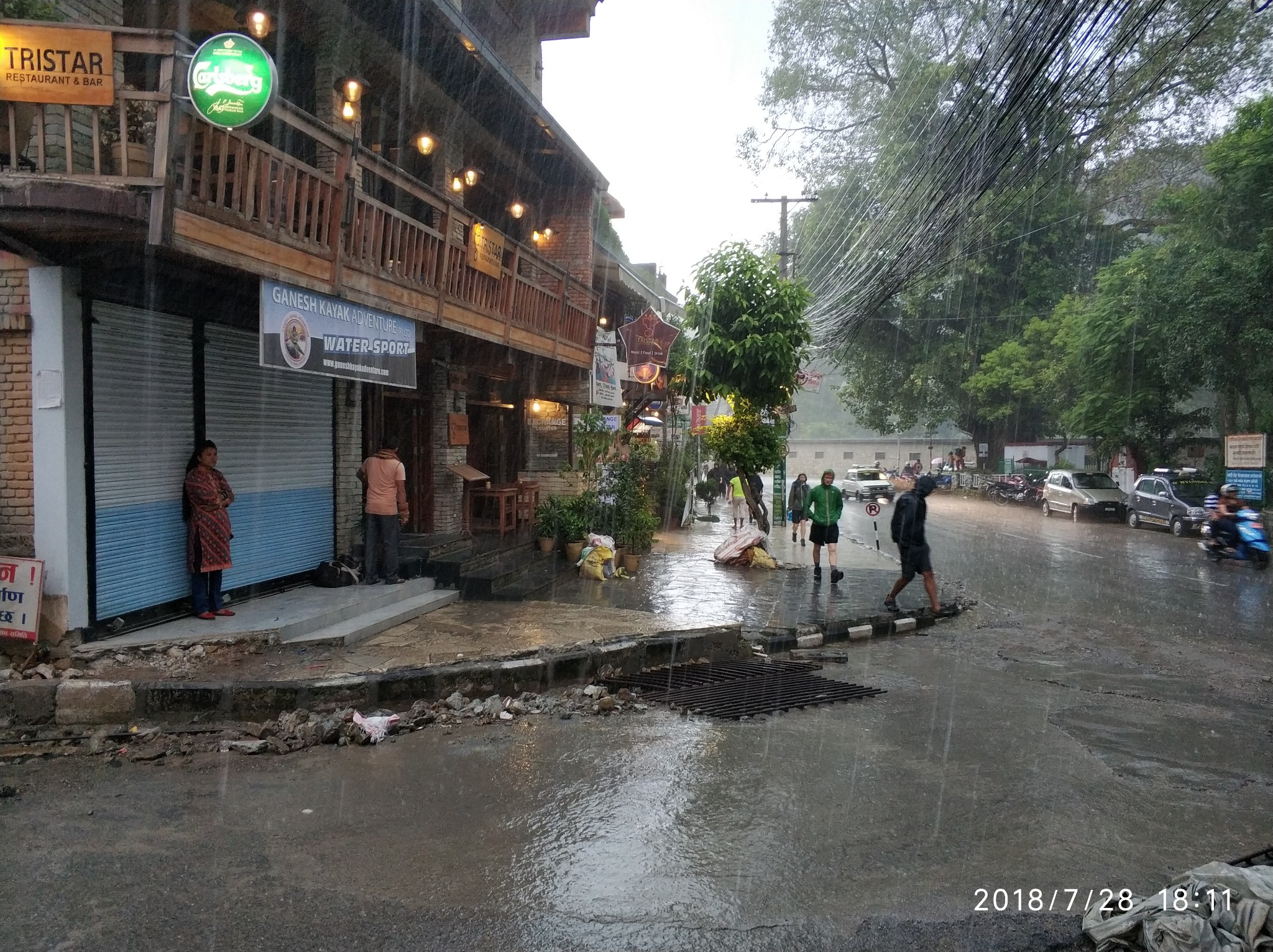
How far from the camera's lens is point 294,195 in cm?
752

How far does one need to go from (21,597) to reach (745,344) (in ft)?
39.7

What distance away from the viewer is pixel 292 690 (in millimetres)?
6633

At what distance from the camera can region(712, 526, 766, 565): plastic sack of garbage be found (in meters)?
15.3

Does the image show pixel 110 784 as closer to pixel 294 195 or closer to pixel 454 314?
pixel 294 195

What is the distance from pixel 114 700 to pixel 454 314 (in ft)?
18.0

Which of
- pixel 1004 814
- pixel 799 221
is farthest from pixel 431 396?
pixel 799 221

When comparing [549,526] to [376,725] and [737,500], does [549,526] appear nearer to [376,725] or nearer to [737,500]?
[376,725]

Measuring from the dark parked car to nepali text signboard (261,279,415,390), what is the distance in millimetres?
20616

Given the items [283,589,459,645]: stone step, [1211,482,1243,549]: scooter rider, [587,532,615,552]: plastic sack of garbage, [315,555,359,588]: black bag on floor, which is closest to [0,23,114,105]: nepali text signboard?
[283,589,459,645]: stone step

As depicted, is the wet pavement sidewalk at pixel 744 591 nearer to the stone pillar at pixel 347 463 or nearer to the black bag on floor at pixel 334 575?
the black bag on floor at pixel 334 575

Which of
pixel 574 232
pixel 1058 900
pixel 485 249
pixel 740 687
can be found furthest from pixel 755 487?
pixel 1058 900

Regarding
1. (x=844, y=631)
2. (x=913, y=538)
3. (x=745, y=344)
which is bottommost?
(x=844, y=631)

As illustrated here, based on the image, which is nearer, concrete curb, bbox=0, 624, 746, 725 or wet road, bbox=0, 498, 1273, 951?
wet road, bbox=0, 498, 1273, 951

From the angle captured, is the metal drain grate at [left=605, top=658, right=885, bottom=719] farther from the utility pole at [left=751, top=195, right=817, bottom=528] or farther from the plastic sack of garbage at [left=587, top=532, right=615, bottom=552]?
the utility pole at [left=751, top=195, right=817, bottom=528]
